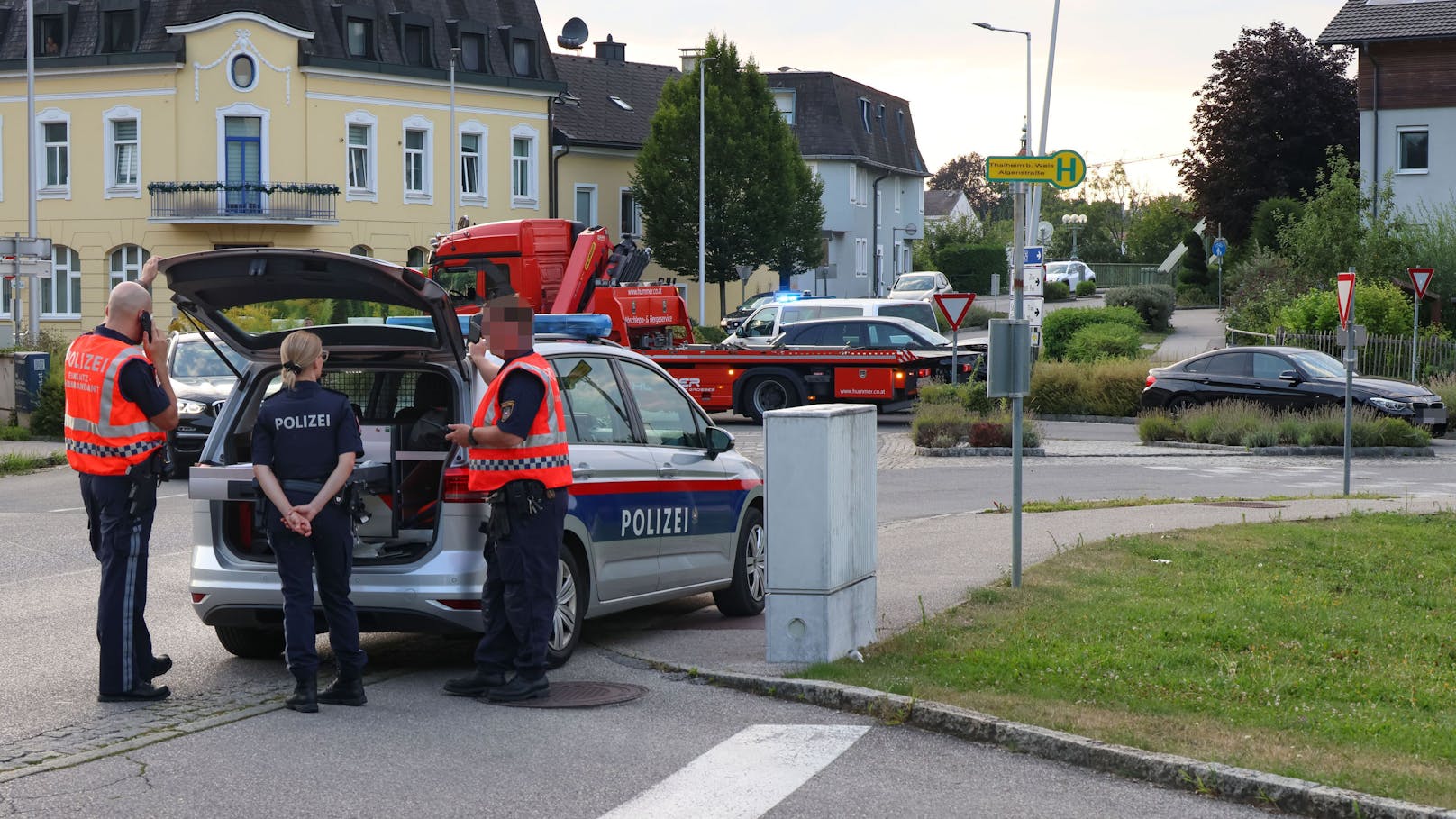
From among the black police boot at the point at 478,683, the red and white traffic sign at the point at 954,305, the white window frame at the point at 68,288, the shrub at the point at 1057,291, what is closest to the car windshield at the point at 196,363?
the red and white traffic sign at the point at 954,305

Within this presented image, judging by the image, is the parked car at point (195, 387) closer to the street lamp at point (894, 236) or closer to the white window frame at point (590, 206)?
the white window frame at point (590, 206)

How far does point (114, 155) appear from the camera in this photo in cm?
4681

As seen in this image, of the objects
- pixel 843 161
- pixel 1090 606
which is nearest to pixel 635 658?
pixel 1090 606

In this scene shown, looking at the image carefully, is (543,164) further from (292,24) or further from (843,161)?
(843,161)

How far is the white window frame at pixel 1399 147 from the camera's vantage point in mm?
47406

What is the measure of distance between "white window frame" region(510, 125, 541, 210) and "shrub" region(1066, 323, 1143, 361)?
2144cm

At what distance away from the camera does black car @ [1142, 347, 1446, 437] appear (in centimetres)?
2570

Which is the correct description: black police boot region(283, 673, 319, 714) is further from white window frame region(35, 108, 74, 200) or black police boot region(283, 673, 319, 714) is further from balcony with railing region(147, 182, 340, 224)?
white window frame region(35, 108, 74, 200)

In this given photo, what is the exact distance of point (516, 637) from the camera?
25.5 feet

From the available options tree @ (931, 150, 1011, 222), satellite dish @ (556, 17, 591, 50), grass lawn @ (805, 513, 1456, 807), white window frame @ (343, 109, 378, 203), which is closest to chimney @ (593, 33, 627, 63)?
satellite dish @ (556, 17, 591, 50)

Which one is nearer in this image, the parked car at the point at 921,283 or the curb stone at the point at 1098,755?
the curb stone at the point at 1098,755

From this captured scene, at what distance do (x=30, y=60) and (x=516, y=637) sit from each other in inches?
1479

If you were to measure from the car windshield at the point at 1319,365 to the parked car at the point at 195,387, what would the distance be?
52.9ft

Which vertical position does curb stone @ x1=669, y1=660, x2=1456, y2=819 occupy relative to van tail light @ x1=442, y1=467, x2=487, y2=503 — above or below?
below
